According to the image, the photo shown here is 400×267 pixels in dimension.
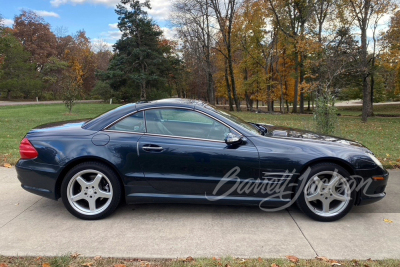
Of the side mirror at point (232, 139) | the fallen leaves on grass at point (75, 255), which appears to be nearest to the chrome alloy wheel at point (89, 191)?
the fallen leaves on grass at point (75, 255)

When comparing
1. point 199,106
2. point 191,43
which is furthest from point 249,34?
point 199,106

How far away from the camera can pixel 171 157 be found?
11.3 ft

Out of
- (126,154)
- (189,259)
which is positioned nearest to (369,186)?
(189,259)

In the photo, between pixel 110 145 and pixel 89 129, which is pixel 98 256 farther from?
pixel 89 129

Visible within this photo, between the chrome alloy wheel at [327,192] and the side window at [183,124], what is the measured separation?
122 cm

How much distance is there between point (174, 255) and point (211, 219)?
881 millimetres

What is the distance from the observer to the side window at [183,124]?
3615 mm

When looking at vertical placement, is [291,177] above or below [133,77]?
below

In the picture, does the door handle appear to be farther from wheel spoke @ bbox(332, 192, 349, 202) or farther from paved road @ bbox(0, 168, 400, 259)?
wheel spoke @ bbox(332, 192, 349, 202)

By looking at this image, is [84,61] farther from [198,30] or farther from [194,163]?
[194,163]

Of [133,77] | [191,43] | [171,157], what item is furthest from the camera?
[191,43]

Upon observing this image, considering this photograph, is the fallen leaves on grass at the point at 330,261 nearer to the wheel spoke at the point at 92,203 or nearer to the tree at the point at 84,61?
the wheel spoke at the point at 92,203

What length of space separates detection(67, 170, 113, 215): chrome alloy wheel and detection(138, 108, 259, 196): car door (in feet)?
1.77

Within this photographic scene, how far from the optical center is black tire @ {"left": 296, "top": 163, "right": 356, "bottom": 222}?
3.48 meters
